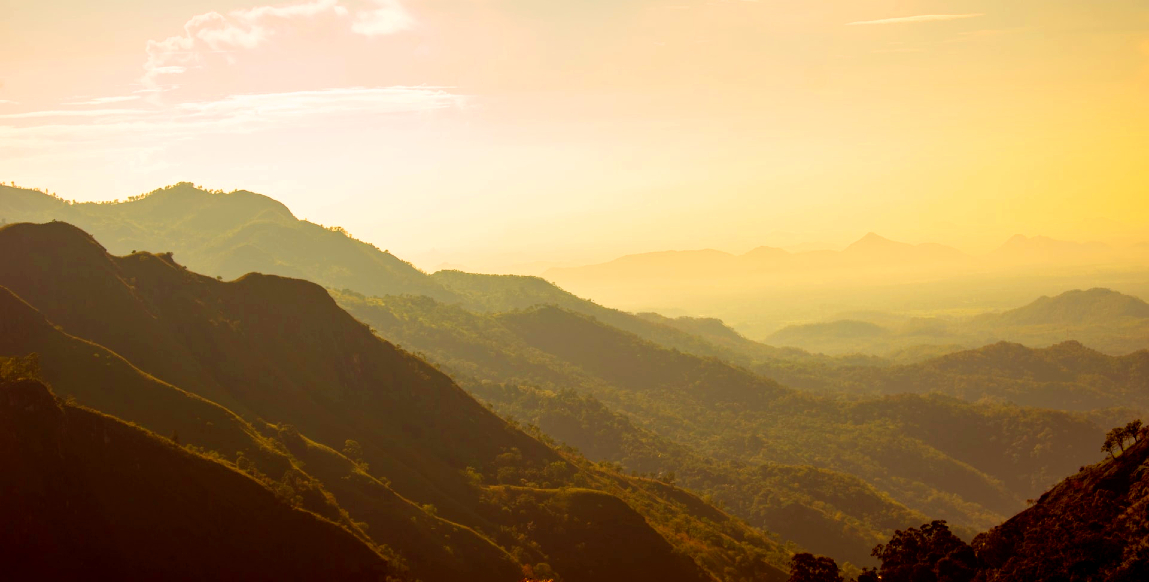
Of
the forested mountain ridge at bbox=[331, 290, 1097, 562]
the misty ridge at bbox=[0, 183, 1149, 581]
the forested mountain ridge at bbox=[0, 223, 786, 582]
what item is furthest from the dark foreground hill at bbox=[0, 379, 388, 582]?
the forested mountain ridge at bbox=[331, 290, 1097, 562]

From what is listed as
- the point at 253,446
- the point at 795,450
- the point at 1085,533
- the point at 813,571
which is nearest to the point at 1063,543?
the point at 1085,533

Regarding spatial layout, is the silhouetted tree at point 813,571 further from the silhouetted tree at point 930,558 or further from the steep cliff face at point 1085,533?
the steep cliff face at point 1085,533

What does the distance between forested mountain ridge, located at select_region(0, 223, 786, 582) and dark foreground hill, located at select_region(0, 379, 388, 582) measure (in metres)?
9.46

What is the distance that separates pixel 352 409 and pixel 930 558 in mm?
61339

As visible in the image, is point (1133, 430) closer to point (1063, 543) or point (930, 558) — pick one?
point (1063, 543)

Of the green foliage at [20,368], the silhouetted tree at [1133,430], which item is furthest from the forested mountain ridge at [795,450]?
the green foliage at [20,368]

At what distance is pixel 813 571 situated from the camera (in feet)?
185

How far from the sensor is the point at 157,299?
8219 centimetres

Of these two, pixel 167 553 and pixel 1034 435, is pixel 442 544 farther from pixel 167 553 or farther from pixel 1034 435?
pixel 1034 435

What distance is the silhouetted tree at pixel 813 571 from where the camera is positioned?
178 ft

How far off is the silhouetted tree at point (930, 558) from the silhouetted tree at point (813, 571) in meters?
3.56

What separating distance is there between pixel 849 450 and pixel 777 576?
103 meters

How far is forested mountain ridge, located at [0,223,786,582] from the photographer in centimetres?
7306

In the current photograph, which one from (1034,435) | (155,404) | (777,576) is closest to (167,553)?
(155,404)
